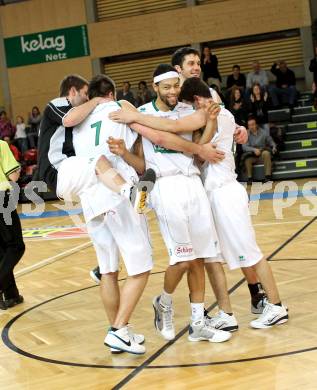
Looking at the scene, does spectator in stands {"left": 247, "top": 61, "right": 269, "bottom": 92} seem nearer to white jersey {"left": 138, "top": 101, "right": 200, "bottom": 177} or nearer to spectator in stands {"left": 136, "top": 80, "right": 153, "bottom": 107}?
spectator in stands {"left": 136, "top": 80, "right": 153, "bottom": 107}

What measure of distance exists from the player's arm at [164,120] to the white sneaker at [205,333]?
1.51 metres

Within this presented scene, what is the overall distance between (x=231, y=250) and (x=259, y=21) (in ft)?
53.8

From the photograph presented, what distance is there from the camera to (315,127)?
61.1 feet

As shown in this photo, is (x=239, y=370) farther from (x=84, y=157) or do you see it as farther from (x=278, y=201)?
(x=278, y=201)

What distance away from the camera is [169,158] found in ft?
17.3

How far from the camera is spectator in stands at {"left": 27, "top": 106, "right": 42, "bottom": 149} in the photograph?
834 inches

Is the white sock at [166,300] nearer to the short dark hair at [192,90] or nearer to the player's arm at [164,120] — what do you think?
the player's arm at [164,120]

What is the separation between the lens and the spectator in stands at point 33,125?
2117 centimetres

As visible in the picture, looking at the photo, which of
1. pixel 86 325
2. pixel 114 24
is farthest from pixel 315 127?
pixel 86 325

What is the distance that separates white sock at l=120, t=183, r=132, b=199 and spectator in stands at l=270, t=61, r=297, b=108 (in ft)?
49.1

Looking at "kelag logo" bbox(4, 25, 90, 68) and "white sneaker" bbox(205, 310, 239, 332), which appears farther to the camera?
"kelag logo" bbox(4, 25, 90, 68)

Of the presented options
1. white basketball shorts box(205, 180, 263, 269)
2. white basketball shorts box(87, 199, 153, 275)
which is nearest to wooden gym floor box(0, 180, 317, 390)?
white basketball shorts box(205, 180, 263, 269)

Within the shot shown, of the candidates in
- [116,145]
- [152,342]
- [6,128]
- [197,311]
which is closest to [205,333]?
[197,311]

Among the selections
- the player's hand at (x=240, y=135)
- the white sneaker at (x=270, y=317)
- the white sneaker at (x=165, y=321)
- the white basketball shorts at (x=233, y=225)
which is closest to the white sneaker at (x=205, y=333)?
the white sneaker at (x=165, y=321)
